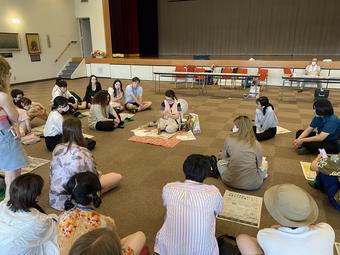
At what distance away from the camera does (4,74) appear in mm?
2107

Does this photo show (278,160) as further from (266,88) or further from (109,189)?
(266,88)

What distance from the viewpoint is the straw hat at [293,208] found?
1290 millimetres

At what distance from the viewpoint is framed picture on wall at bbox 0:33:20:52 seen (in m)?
10.2

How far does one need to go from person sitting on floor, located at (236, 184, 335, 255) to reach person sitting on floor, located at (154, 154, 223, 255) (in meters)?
0.35

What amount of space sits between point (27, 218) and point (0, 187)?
1.66 m

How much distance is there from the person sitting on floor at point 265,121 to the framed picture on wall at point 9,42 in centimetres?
1010

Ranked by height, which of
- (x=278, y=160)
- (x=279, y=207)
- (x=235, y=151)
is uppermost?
(x=279, y=207)

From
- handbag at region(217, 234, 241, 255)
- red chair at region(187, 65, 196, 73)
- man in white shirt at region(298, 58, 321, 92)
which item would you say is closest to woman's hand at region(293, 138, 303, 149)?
handbag at region(217, 234, 241, 255)

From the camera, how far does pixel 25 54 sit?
36.8 feet

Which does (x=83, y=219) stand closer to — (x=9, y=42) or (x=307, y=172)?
(x=307, y=172)

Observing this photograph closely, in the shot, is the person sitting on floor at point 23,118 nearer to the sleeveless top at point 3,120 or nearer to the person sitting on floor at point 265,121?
the sleeveless top at point 3,120

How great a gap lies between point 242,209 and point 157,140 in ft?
6.77

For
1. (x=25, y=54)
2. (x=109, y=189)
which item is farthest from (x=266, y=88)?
(x=25, y=54)

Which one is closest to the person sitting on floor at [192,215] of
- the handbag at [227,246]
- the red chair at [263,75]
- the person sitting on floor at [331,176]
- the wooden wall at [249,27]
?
the handbag at [227,246]
